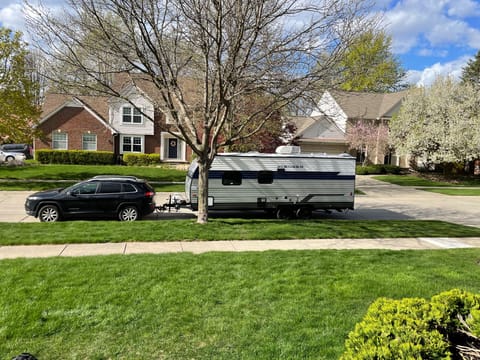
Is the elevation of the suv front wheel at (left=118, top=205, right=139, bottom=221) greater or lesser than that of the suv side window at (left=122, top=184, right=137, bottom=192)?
lesser

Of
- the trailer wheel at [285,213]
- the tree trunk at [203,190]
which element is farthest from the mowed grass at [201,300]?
the trailer wheel at [285,213]

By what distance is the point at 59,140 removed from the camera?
3494 centimetres

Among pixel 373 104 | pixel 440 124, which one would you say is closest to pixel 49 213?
pixel 440 124

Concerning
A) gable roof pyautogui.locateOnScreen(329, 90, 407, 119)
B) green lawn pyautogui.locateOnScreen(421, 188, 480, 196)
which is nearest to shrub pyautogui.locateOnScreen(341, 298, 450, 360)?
green lawn pyautogui.locateOnScreen(421, 188, 480, 196)

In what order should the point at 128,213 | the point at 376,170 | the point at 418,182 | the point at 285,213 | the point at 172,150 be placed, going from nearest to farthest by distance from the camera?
the point at 128,213 < the point at 285,213 < the point at 418,182 < the point at 376,170 < the point at 172,150

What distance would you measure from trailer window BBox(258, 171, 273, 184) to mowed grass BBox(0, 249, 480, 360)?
264 inches

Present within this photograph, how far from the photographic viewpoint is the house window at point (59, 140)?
34.8 metres

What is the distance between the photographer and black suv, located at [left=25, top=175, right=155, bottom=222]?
13.6 m

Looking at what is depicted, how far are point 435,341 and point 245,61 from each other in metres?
8.79

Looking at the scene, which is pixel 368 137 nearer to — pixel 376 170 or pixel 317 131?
pixel 376 170

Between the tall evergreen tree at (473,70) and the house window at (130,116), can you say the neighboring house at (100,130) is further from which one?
the tall evergreen tree at (473,70)

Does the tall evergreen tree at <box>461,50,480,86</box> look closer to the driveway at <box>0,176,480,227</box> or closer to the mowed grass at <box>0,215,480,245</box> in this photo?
the driveway at <box>0,176,480,227</box>

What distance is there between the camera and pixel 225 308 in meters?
5.84

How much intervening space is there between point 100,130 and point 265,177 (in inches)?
954
